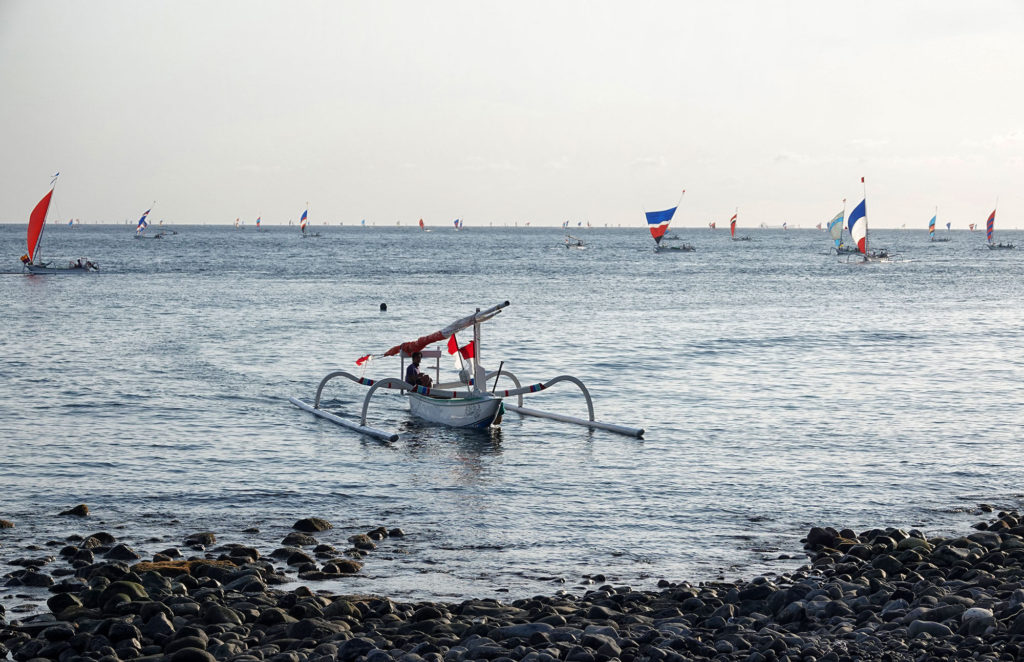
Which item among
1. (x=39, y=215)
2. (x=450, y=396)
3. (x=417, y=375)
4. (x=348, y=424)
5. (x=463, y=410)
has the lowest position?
(x=348, y=424)

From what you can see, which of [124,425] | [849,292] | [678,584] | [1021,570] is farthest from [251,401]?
[849,292]

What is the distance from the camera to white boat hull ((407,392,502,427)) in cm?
2355

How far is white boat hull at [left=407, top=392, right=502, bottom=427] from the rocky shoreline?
396 inches

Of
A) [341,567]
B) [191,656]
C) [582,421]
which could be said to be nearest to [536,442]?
[582,421]

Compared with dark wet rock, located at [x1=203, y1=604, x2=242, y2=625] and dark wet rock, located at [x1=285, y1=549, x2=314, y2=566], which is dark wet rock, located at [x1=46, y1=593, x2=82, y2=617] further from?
dark wet rock, located at [x1=285, y1=549, x2=314, y2=566]

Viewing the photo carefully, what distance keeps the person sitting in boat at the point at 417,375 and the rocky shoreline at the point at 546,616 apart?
37.8 ft

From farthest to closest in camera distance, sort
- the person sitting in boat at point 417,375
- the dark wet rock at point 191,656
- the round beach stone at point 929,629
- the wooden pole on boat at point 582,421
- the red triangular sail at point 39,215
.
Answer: the red triangular sail at point 39,215 → the person sitting in boat at point 417,375 → the wooden pole on boat at point 582,421 → the round beach stone at point 929,629 → the dark wet rock at point 191,656

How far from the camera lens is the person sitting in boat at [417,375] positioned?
25203mm

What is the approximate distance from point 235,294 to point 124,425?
1724 inches

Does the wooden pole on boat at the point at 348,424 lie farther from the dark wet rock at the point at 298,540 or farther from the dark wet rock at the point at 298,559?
the dark wet rock at the point at 298,559

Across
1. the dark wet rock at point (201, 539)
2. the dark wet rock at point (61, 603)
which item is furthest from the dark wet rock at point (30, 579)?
the dark wet rock at point (201, 539)

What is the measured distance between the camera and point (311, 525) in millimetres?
15609

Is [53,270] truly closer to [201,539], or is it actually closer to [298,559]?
[201,539]

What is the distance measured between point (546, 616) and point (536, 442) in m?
12.0
